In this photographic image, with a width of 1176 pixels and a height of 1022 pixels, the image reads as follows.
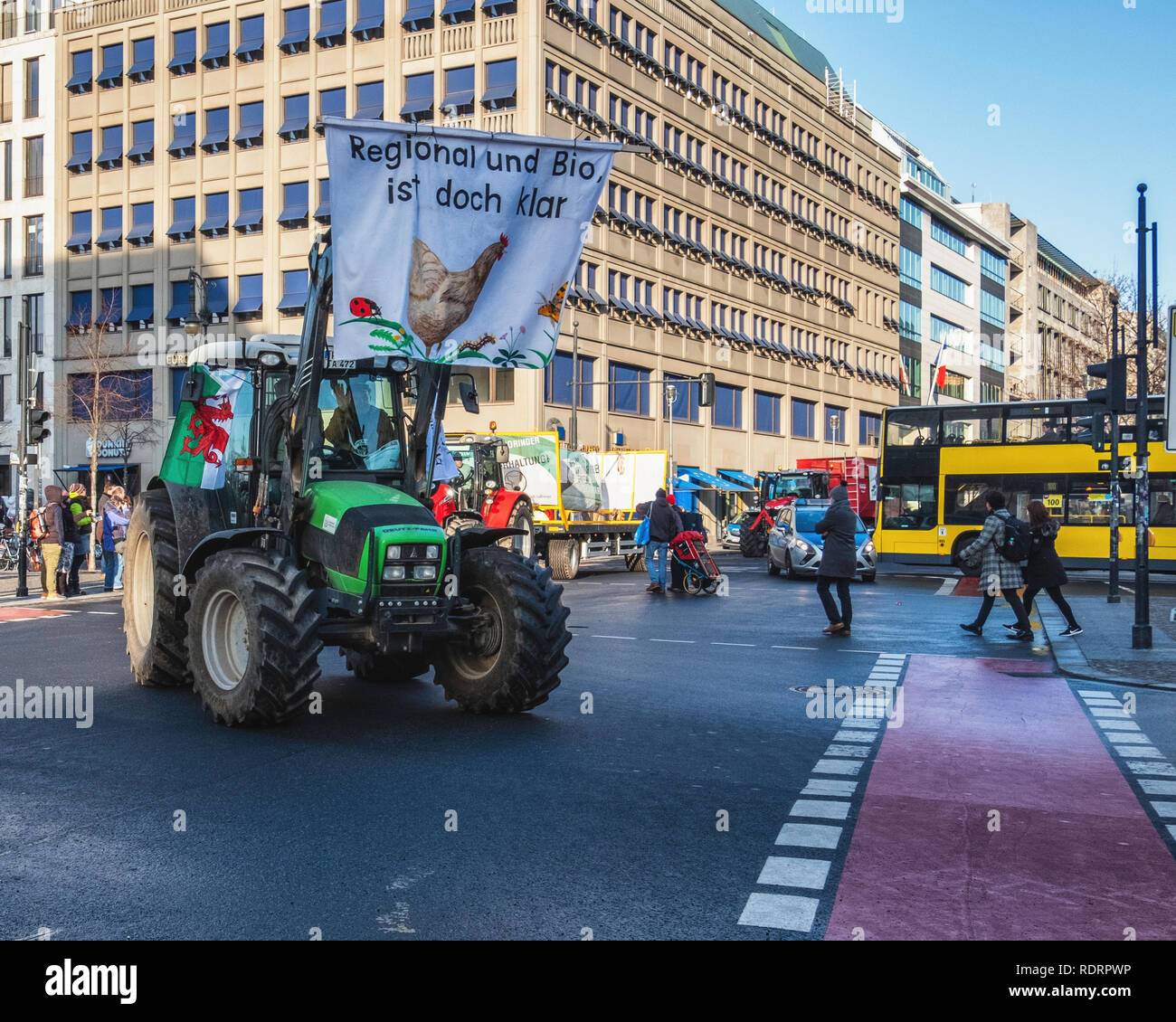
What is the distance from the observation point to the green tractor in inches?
349

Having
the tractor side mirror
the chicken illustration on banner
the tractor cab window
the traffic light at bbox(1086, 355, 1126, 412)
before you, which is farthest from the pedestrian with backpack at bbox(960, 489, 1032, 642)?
the tractor cab window

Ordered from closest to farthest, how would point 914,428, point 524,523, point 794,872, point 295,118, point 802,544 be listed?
point 794,872 → point 524,523 → point 802,544 → point 914,428 → point 295,118

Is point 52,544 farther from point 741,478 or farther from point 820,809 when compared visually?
point 741,478

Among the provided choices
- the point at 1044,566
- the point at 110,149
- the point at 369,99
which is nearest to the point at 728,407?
the point at 369,99

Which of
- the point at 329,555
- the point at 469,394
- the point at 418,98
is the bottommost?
the point at 329,555

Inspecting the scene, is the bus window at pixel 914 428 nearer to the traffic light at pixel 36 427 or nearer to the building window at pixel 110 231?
the traffic light at pixel 36 427

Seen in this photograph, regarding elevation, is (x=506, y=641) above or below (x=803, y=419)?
below

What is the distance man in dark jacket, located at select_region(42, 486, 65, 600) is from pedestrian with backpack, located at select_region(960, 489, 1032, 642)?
50.5ft

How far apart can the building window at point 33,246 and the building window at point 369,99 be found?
16.4m

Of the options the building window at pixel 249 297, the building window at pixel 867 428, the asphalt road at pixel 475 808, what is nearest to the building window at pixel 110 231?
the building window at pixel 249 297

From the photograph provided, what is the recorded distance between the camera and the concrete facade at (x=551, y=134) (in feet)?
171

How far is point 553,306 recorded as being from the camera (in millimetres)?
9656

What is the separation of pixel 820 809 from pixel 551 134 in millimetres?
46606

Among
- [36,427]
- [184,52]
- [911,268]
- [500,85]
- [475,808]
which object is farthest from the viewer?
[911,268]
